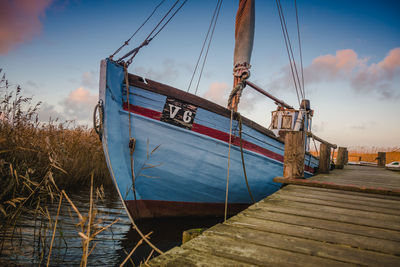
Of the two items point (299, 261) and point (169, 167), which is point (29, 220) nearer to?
point (169, 167)

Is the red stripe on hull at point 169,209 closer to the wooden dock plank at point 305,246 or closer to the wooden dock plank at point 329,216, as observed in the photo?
the wooden dock plank at point 329,216

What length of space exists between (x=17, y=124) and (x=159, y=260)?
4054 millimetres

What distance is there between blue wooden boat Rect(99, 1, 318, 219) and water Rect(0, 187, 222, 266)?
0.21 metres

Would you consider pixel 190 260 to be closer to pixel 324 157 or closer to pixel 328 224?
pixel 328 224

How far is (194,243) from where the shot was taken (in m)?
1.24

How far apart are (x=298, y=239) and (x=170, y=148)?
7.96 ft

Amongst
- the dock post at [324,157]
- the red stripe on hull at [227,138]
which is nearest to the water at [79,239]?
the red stripe on hull at [227,138]

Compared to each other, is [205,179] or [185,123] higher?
[185,123]

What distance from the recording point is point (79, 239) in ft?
9.18

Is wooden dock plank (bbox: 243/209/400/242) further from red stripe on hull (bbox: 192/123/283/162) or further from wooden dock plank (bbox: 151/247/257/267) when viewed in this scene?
red stripe on hull (bbox: 192/123/283/162)

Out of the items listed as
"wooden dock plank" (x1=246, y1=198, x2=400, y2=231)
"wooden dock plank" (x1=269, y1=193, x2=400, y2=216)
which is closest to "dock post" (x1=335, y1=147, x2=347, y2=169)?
"wooden dock plank" (x1=269, y1=193, x2=400, y2=216)

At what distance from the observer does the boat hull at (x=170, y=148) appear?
335 cm

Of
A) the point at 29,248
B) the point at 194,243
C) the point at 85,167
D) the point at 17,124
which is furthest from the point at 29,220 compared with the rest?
the point at 194,243

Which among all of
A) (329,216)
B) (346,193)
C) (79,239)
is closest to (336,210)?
(329,216)
